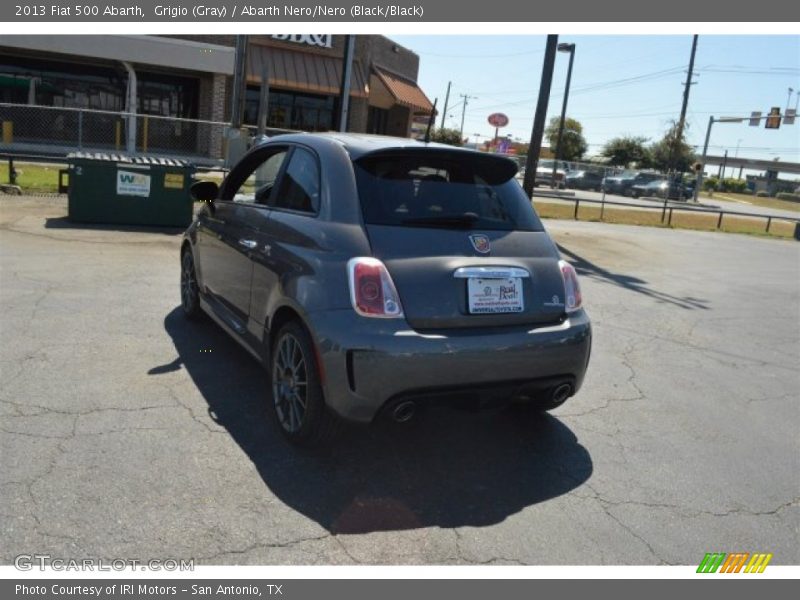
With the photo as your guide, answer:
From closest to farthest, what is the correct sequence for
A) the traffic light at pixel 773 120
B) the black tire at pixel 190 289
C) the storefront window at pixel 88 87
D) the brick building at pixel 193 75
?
the black tire at pixel 190 289 < the brick building at pixel 193 75 < the storefront window at pixel 88 87 < the traffic light at pixel 773 120

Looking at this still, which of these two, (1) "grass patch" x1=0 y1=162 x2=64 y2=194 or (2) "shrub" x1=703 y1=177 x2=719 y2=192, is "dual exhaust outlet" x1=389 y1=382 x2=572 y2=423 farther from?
(2) "shrub" x1=703 y1=177 x2=719 y2=192

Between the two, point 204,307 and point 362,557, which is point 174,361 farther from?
point 362,557

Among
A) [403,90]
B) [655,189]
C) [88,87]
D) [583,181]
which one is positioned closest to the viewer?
[88,87]

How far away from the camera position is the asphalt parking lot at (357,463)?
9.55 ft

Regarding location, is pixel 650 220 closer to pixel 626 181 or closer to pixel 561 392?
pixel 626 181

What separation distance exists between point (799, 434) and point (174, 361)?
4.49 metres

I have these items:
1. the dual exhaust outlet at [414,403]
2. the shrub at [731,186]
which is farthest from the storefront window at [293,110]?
the shrub at [731,186]

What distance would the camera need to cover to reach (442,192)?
12.4 feet

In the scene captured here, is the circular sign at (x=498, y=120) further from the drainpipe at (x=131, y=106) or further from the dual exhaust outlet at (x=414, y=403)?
the dual exhaust outlet at (x=414, y=403)

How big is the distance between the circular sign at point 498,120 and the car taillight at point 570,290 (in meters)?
40.5

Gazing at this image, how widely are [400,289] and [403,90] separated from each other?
2893cm

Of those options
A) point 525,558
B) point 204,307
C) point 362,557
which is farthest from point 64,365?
point 525,558

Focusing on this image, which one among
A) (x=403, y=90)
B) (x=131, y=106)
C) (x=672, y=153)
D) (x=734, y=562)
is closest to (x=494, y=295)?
(x=734, y=562)

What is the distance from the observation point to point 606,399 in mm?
5000
